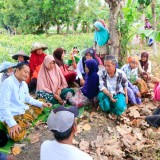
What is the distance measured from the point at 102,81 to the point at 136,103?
0.92m

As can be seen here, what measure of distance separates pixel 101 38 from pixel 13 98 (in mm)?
3256

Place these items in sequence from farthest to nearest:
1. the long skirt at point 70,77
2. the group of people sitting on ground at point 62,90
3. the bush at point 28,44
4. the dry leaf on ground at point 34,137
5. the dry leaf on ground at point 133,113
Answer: the bush at point 28,44 < the long skirt at point 70,77 < the dry leaf on ground at point 133,113 < the dry leaf on ground at point 34,137 < the group of people sitting on ground at point 62,90

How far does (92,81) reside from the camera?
4.25 metres

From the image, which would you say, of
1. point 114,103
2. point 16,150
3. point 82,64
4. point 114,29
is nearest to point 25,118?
point 16,150

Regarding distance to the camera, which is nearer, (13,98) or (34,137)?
(13,98)

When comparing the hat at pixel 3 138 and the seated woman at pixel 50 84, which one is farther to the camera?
the seated woman at pixel 50 84

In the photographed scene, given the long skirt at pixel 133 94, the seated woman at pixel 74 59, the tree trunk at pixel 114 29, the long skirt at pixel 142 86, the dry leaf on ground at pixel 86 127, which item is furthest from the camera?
the seated woman at pixel 74 59

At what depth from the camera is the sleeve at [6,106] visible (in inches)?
126

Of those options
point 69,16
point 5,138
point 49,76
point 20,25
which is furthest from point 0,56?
point 20,25

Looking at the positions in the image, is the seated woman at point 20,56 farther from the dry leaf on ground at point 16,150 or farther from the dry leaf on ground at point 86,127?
the dry leaf on ground at point 16,150

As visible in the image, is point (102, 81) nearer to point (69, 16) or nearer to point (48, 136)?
point (48, 136)

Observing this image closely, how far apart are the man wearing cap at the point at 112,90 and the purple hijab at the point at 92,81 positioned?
0.15 meters

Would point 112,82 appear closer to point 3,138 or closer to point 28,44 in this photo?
point 3,138

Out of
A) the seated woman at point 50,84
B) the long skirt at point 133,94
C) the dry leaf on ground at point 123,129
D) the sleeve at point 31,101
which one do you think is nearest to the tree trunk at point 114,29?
the long skirt at point 133,94
